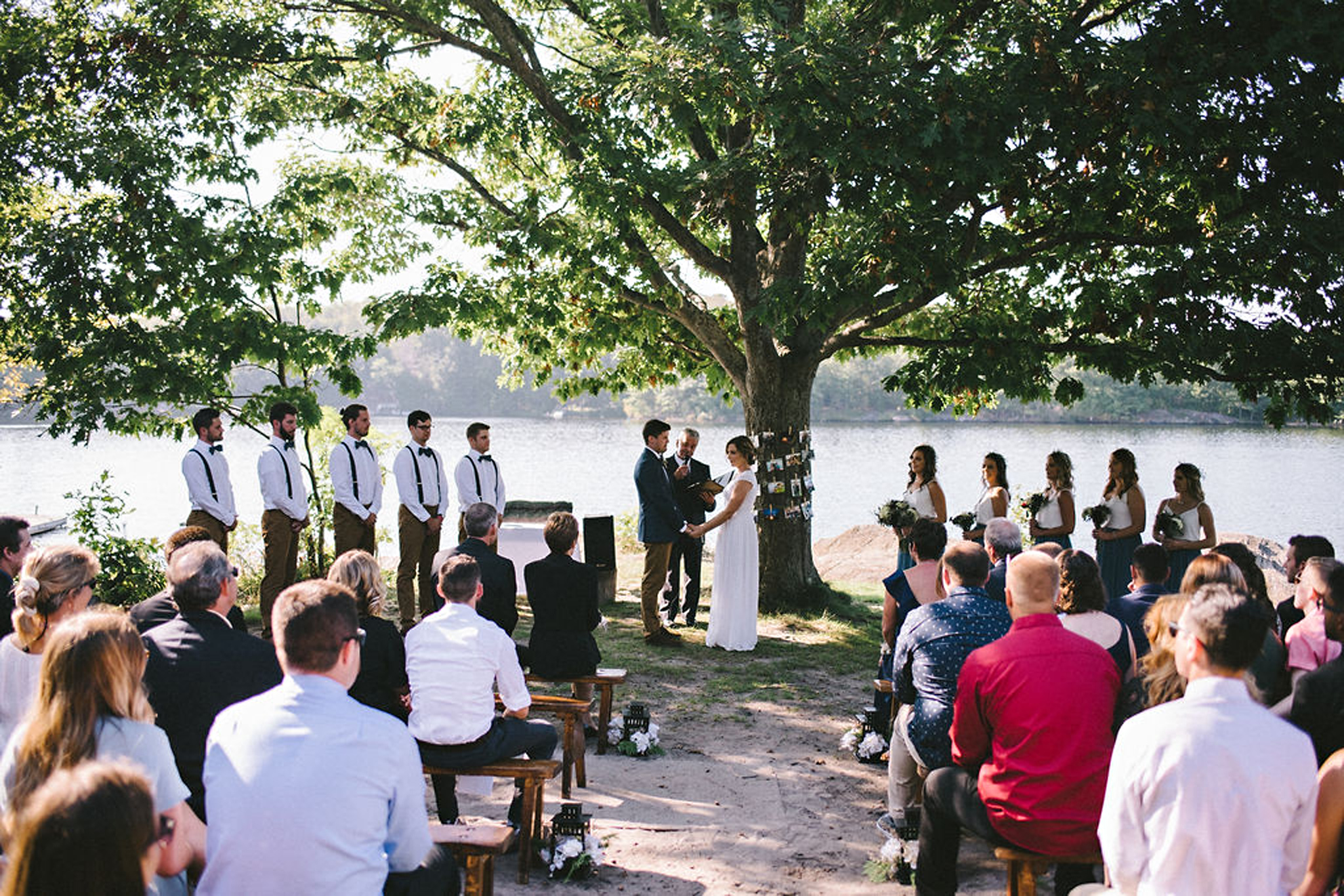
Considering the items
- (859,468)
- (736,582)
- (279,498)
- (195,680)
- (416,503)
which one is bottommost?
(859,468)

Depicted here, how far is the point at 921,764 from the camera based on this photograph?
4.96m

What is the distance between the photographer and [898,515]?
9.06m

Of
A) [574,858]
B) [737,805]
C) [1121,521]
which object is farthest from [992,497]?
[574,858]

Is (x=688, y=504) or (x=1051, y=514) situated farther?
(x=688, y=504)

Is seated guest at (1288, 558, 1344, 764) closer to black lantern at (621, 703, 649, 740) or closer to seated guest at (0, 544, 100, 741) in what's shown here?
black lantern at (621, 703, 649, 740)

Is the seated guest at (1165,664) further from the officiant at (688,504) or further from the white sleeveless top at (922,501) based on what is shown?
the officiant at (688,504)

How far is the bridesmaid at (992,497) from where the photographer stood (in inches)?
358

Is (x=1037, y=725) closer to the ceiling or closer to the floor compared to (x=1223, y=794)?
closer to the floor

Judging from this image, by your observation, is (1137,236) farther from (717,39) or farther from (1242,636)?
(1242,636)

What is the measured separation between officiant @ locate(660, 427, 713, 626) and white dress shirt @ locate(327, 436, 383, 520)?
3053 millimetres

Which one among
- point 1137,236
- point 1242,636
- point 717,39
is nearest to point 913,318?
point 1137,236

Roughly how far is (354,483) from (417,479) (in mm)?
630

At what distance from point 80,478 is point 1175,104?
3745 centimetres

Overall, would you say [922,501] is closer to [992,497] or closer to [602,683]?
[992,497]
